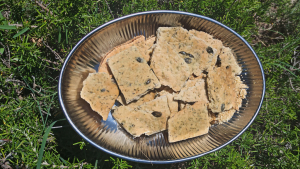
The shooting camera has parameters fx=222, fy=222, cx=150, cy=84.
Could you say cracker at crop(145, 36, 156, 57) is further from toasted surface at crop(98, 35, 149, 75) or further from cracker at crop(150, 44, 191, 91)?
cracker at crop(150, 44, 191, 91)

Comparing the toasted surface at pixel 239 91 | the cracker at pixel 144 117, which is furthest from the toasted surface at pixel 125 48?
the toasted surface at pixel 239 91

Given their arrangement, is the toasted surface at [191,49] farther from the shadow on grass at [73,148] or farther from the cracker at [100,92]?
the shadow on grass at [73,148]

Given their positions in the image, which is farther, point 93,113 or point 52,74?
point 52,74

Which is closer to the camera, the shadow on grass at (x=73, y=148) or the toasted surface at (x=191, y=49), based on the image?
the toasted surface at (x=191, y=49)

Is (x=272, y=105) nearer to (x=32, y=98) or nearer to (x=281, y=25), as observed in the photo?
(x=281, y=25)

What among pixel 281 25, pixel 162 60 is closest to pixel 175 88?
pixel 162 60

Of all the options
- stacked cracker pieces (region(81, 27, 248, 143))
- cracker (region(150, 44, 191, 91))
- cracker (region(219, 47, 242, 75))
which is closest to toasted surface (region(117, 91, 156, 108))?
stacked cracker pieces (region(81, 27, 248, 143))

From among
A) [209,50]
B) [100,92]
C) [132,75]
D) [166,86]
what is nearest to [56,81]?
[100,92]
